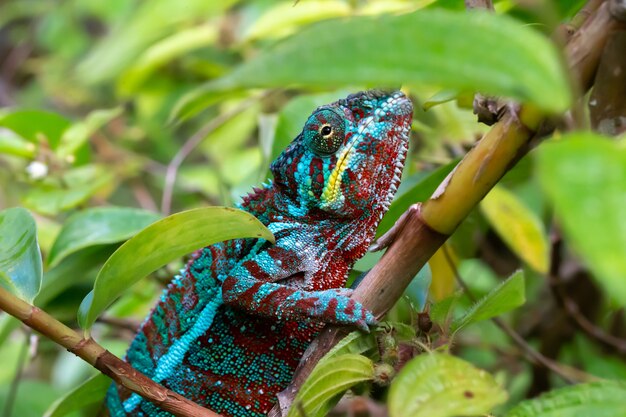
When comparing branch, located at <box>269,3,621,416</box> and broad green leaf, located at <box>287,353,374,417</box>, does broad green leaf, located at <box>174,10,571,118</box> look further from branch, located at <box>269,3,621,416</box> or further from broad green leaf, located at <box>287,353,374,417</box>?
broad green leaf, located at <box>287,353,374,417</box>

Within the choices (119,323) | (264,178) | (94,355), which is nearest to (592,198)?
(94,355)

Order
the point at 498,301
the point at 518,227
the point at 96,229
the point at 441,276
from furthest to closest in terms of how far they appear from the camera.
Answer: the point at 518,227, the point at 441,276, the point at 96,229, the point at 498,301

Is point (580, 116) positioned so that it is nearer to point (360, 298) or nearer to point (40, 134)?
point (360, 298)

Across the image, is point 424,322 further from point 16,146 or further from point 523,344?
point 16,146

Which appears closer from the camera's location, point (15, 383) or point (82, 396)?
point (82, 396)

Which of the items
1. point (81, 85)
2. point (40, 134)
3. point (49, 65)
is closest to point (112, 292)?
point (40, 134)

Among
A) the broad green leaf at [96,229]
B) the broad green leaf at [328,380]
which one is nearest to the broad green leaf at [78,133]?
the broad green leaf at [96,229]
